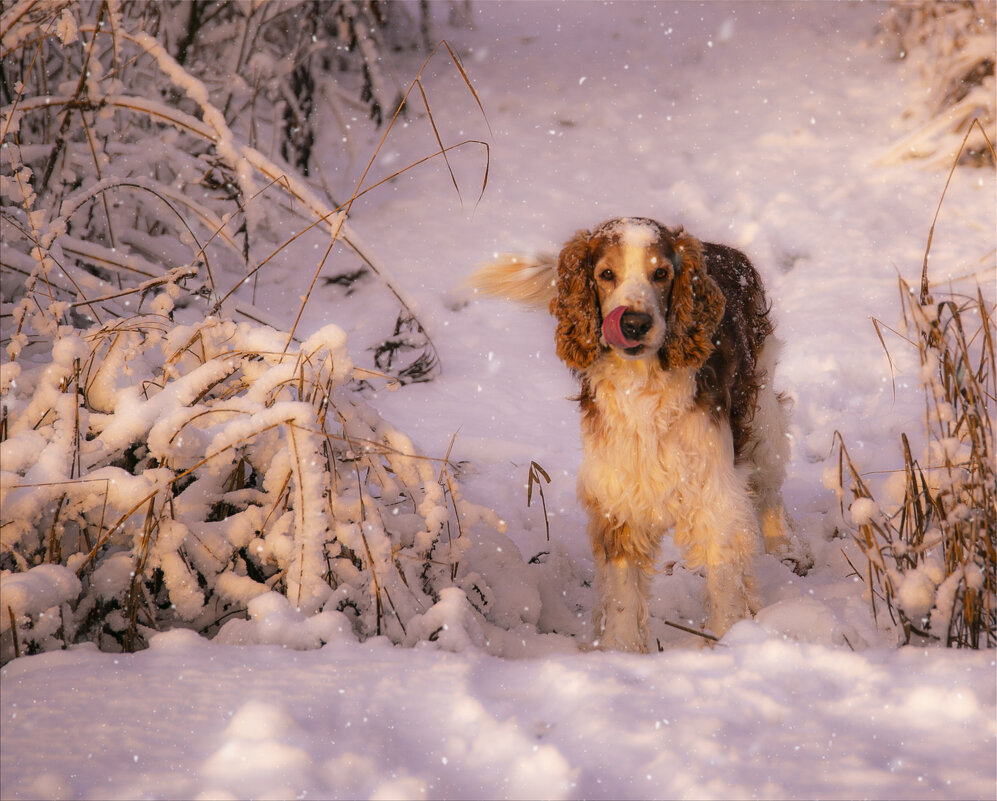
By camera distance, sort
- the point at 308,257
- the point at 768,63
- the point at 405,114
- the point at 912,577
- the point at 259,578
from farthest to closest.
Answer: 1. the point at 768,63
2. the point at 405,114
3. the point at 308,257
4. the point at 259,578
5. the point at 912,577

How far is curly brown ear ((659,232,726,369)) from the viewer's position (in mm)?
2733

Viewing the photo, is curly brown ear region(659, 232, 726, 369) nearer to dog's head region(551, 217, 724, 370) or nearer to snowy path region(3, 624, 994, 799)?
dog's head region(551, 217, 724, 370)

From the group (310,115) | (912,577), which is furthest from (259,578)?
(310,115)

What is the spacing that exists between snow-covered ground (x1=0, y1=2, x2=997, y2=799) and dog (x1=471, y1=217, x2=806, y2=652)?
0.24 m

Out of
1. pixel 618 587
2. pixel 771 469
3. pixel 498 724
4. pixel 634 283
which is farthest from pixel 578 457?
pixel 498 724

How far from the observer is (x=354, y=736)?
5.57 feet

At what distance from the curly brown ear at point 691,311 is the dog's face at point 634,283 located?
0.09 feet

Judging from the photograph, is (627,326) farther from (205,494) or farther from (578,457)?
(578,457)

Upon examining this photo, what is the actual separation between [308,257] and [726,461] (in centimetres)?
444

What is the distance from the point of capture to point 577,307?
2855 millimetres

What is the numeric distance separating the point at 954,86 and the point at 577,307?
20.1ft

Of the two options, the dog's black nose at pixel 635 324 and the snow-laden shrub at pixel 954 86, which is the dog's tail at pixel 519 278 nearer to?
the dog's black nose at pixel 635 324

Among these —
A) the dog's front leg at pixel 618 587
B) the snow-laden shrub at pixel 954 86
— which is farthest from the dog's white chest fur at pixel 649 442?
the snow-laden shrub at pixel 954 86

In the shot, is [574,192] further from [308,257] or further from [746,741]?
[746,741]
